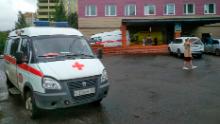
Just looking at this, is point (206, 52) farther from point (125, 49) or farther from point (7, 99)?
point (7, 99)

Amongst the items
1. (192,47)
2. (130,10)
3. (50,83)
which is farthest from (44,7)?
(50,83)

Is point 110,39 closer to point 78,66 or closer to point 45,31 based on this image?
point 45,31

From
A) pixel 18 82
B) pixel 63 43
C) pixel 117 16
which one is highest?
pixel 117 16

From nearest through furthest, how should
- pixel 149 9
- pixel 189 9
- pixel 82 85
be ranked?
pixel 82 85 → pixel 149 9 → pixel 189 9

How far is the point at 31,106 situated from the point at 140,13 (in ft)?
122

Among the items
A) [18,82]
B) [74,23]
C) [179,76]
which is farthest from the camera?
[74,23]

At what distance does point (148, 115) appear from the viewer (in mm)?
7812

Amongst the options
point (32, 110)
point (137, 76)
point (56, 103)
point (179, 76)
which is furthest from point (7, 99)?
point (179, 76)

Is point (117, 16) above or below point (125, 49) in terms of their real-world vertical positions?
above

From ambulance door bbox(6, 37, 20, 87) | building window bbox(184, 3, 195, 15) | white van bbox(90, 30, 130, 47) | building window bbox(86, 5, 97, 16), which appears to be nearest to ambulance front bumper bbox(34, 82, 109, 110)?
ambulance door bbox(6, 37, 20, 87)

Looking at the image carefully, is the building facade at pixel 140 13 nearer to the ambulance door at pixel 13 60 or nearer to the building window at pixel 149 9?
the building window at pixel 149 9

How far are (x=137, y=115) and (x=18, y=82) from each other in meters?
3.67

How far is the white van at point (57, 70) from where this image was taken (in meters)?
7.17

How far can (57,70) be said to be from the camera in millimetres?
7258
